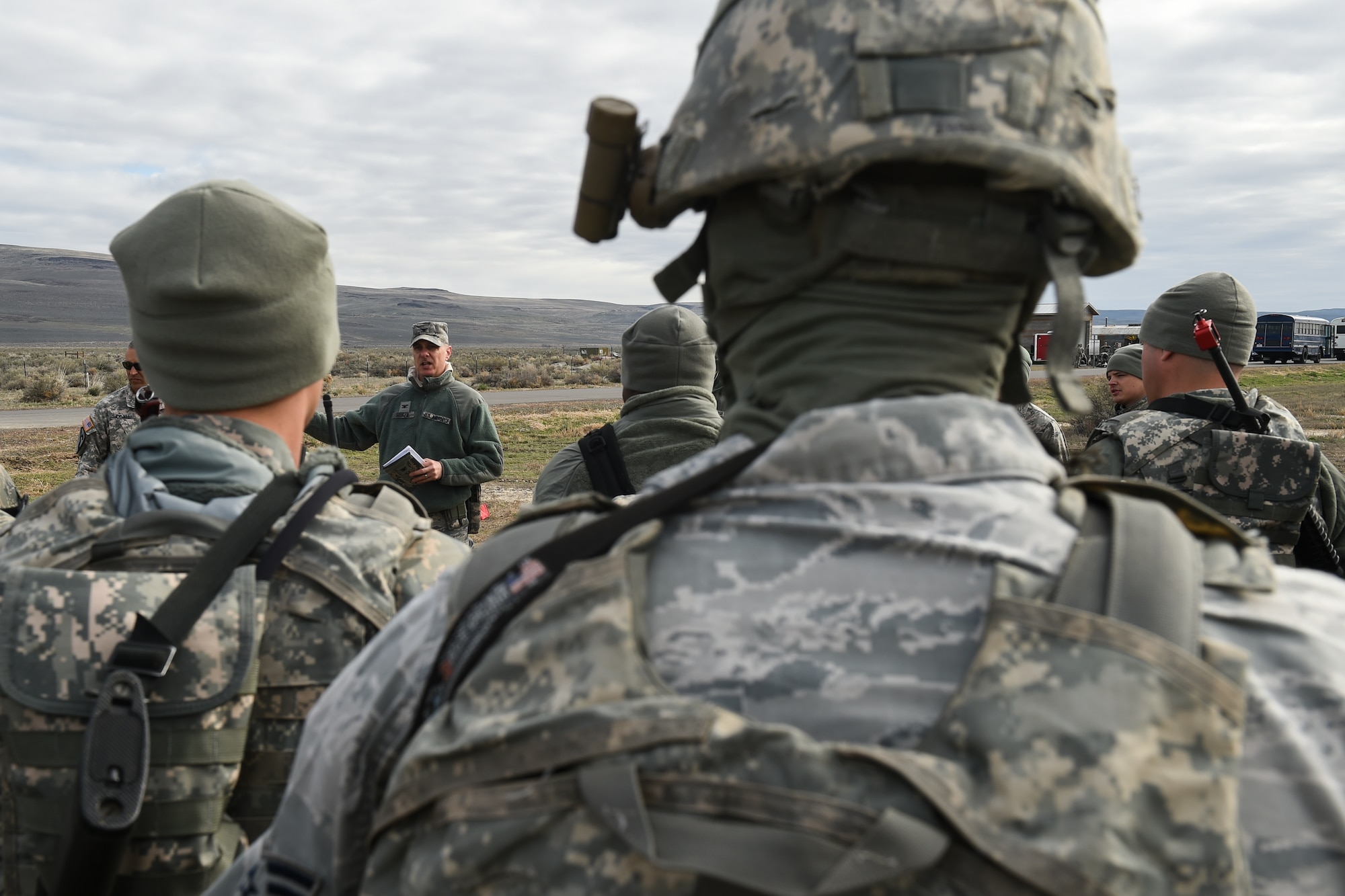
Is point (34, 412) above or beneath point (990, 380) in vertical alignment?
beneath

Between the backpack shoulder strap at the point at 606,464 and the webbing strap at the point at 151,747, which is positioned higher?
the backpack shoulder strap at the point at 606,464

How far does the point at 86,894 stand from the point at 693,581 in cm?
133

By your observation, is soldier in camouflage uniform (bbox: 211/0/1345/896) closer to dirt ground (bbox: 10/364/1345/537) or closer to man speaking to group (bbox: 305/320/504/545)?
man speaking to group (bbox: 305/320/504/545)

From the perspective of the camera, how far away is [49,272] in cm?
17400

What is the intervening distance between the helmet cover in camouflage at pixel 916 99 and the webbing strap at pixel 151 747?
129cm

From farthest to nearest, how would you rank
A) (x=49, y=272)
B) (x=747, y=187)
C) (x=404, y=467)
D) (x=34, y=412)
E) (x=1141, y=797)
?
(x=49, y=272) → (x=34, y=412) → (x=404, y=467) → (x=747, y=187) → (x=1141, y=797)

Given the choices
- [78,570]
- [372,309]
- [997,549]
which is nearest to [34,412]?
[78,570]

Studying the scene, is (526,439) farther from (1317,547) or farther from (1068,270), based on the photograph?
Answer: (1068,270)

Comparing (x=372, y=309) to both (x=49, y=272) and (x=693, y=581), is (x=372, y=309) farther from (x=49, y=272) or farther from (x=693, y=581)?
(x=693, y=581)

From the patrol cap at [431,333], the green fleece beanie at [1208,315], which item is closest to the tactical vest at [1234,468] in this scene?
the green fleece beanie at [1208,315]

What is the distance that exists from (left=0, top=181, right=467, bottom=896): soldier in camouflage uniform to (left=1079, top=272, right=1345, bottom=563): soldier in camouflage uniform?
329 centimetres

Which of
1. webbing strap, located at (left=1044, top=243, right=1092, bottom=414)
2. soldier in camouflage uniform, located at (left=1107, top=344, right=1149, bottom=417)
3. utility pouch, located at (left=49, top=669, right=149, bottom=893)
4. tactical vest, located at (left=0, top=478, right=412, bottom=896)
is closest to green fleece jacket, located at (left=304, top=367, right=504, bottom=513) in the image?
soldier in camouflage uniform, located at (left=1107, top=344, right=1149, bottom=417)

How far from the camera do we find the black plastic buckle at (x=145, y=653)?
69.2 inches

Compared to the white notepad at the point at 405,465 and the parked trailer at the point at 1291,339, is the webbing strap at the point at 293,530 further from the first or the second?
the parked trailer at the point at 1291,339
